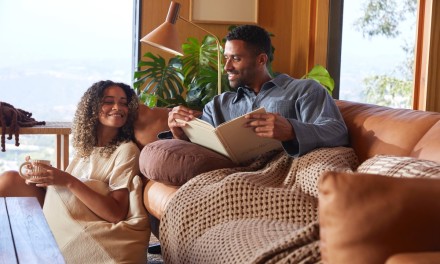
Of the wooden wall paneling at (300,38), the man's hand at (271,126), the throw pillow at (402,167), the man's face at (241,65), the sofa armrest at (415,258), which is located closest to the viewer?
the sofa armrest at (415,258)

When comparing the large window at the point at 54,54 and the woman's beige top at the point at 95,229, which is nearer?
the woman's beige top at the point at 95,229

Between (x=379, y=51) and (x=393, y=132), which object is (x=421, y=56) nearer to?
(x=379, y=51)

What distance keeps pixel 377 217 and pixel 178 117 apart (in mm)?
1755

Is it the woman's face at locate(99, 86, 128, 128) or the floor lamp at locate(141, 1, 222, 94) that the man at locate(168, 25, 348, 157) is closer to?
the woman's face at locate(99, 86, 128, 128)

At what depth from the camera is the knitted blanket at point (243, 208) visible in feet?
7.18

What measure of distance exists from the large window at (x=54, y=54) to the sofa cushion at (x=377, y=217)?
3.74m

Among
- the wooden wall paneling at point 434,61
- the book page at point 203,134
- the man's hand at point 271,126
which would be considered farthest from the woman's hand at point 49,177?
the wooden wall paneling at point 434,61

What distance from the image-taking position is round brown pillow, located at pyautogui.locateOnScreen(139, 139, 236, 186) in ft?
9.40

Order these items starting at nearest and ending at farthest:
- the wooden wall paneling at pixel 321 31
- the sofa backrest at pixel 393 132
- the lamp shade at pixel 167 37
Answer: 1. the sofa backrest at pixel 393 132
2. the lamp shade at pixel 167 37
3. the wooden wall paneling at pixel 321 31

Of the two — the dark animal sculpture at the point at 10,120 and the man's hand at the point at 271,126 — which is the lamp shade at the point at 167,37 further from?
the man's hand at the point at 271,126

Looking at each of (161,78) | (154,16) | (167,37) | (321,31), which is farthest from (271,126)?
(321,31)

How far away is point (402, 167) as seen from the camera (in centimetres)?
214

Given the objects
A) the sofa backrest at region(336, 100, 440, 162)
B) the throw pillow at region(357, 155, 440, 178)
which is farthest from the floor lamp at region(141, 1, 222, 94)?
the throw pillow at region(357, 155, 440, 178)

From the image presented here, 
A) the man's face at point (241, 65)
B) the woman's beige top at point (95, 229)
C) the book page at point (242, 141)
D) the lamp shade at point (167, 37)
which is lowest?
the woman's beige top at point (95, 229)
